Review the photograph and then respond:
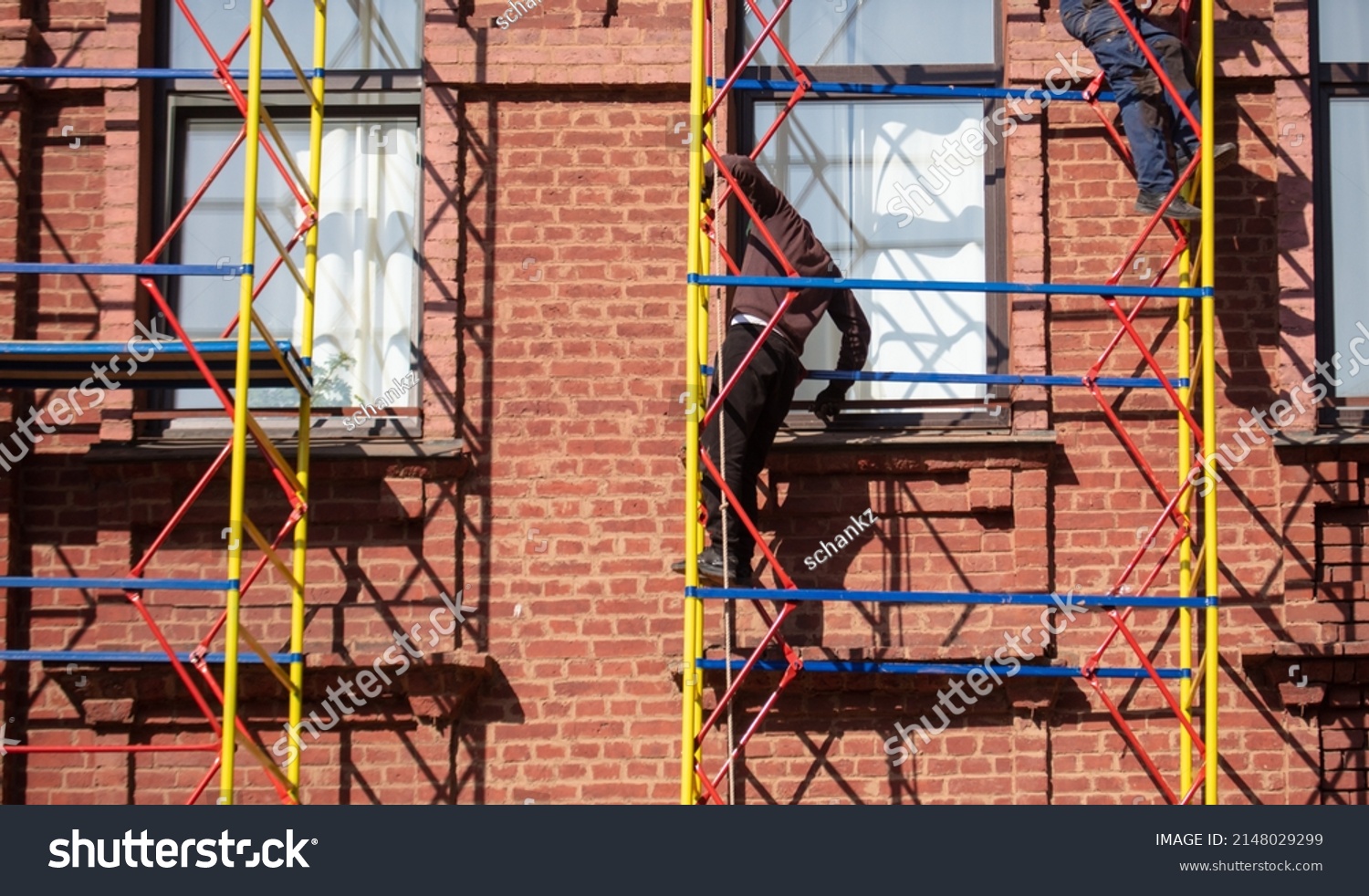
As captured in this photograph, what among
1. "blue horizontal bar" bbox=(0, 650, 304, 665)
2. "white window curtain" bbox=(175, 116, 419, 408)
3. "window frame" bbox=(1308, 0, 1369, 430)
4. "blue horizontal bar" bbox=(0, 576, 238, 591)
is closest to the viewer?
"blue horizontal bar" bbox=(0, 576, 238, 591)

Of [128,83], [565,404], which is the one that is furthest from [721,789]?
[128,83]

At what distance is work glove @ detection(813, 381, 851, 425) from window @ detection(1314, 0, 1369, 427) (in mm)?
2311

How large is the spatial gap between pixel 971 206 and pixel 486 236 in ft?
7.61

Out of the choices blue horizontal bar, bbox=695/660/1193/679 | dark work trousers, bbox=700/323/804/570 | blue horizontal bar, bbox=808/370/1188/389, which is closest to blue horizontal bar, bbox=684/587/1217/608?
blue horizontal bar, bbox=695/660/1193/679

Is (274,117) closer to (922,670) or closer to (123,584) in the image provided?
(123,584)

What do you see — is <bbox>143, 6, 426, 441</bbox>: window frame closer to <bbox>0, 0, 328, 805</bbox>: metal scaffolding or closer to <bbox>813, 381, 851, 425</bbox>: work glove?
<bbox>0, 0, 328, 805</bbox>: metal scaffolding

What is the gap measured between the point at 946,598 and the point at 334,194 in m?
3.60

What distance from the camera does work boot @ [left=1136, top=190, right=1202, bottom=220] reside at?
8820mm

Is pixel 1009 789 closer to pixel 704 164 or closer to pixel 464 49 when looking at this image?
pixel 704 164

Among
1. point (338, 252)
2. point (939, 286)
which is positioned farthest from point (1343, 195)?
point (338, 252)

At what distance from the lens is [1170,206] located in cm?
887

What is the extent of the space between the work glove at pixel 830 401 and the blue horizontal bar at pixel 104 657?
2.57m

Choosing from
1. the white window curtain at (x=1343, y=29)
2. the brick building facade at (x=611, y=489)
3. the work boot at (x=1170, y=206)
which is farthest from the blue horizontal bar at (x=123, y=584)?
the white window curtain at (x=1343, y=29)

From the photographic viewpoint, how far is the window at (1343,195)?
950 cm
